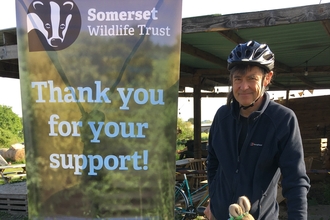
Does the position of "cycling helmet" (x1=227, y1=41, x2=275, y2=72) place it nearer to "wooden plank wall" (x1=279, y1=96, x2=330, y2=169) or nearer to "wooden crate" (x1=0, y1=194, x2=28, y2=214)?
"wooden crate" (x1=0, y1=194, x2=28, y2=214)

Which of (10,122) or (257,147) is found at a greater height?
(257,147)

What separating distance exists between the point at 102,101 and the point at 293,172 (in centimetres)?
153

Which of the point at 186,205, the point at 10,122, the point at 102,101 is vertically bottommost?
the point at 10,122

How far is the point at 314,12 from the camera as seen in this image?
10.5 feet

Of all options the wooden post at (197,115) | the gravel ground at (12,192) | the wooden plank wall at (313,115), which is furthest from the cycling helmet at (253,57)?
the wooden plank wall at (313,115)

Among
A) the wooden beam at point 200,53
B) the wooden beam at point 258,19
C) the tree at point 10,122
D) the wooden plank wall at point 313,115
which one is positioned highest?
the wooden beam at point 258,19

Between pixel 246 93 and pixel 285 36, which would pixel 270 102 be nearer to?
pixel 246 93

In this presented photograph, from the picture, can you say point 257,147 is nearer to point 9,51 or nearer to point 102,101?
point 102,101

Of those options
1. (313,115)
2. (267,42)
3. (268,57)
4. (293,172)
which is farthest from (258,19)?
(313,115)

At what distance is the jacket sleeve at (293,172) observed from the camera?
145 cm

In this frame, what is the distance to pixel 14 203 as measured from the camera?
6.04 m

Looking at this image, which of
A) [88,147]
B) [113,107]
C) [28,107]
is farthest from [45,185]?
[113,107]

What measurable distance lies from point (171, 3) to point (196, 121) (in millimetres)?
5996

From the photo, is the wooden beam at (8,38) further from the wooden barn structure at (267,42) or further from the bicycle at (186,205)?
the bicycle at (186,205)
